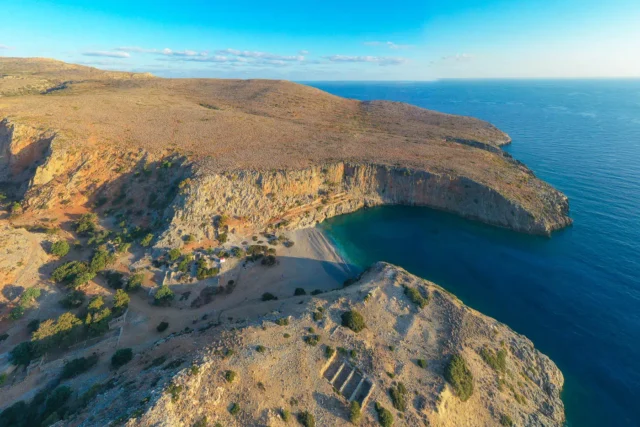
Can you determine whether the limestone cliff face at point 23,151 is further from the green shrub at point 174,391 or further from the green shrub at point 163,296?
the green shrub at point 174,391

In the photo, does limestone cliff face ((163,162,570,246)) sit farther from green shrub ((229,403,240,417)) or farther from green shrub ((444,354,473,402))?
green shrub ((444,354,473,402))

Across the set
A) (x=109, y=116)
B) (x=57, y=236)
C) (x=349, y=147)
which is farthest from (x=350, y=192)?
(x=109, y=116)

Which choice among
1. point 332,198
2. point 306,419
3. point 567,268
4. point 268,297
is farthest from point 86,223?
point 567,268

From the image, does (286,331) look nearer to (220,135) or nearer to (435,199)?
(435,199)

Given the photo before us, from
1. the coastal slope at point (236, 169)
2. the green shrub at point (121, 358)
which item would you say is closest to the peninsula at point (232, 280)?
the green shrub at point (121, 358)

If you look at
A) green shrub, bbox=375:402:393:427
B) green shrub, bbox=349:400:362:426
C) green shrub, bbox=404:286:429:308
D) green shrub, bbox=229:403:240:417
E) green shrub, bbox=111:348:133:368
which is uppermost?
green shrub, bbox=229:403:240:417

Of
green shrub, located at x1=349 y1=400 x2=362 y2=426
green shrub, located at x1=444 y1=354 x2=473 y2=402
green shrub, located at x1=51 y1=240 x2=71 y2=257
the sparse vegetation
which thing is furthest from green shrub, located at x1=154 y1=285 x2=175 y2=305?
the sparse vegetation

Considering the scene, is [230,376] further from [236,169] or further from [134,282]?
[236,169]
